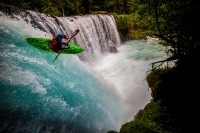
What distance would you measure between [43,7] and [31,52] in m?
12.4

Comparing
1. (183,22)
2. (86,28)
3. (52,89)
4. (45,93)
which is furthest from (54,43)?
(86,28)

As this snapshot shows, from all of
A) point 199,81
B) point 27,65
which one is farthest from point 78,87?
point 199,81

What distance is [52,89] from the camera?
23.0ft

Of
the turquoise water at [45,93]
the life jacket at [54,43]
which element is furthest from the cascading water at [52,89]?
the life jacket at [54,43]

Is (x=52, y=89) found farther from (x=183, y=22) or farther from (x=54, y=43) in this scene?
(x=183, y=22)

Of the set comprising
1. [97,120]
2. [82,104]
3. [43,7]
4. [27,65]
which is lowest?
[97,120]

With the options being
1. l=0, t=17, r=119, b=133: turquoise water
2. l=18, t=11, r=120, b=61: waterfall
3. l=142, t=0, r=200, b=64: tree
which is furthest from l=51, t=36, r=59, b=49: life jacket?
l=142, t=0, r=200, b=64: tree

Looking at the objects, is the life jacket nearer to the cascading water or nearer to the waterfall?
the cascading water

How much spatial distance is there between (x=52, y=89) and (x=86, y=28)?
31.7 ft

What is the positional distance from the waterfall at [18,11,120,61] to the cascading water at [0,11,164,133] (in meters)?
0.08

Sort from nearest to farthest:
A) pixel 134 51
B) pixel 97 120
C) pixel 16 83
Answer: pixel 16 83 < pixel 97 120 < pixel 134 51

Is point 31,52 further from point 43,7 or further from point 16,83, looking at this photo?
point 43,7

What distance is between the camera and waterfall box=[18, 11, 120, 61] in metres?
10.9

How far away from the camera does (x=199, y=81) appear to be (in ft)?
18.1
